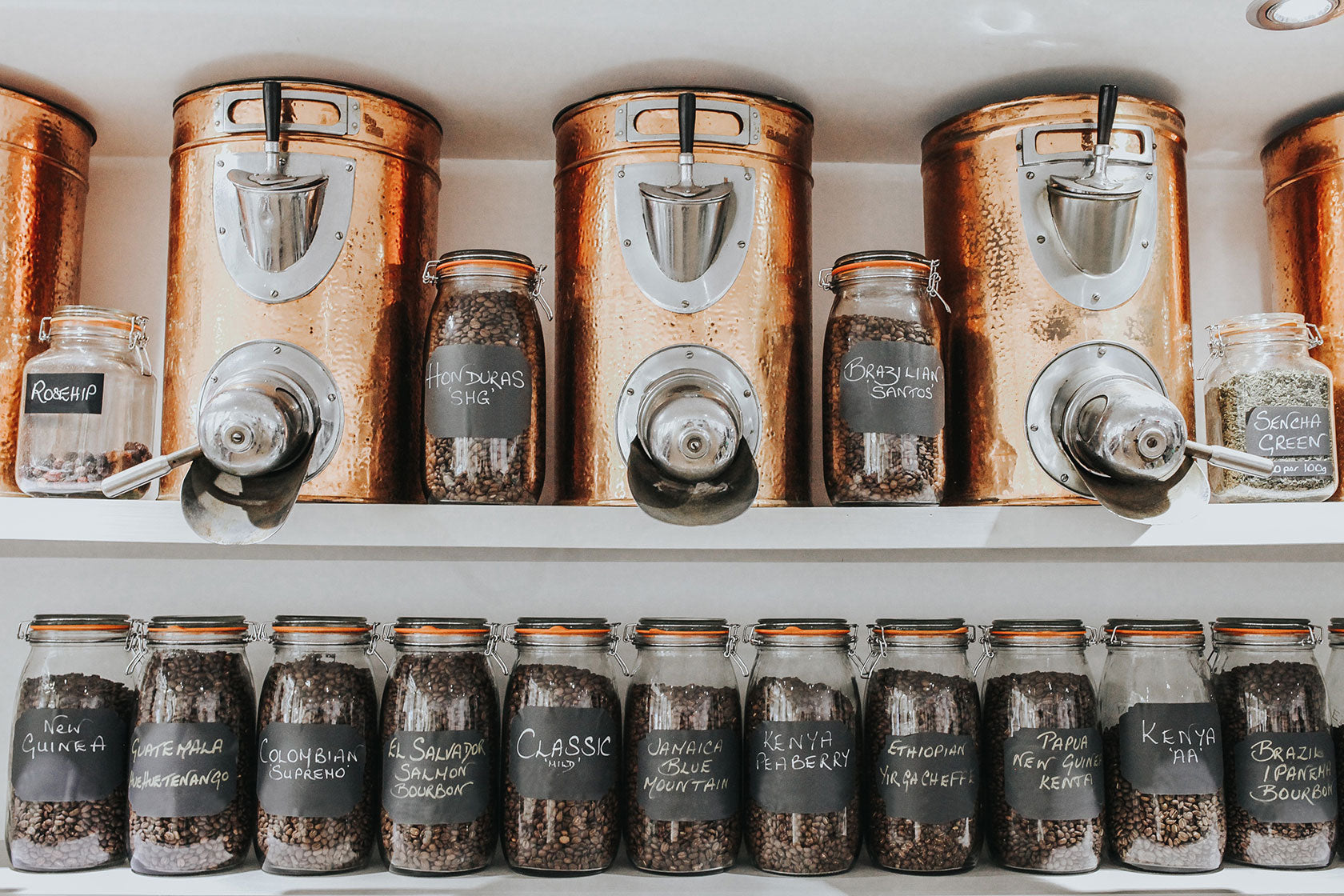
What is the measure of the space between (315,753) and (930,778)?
0.56 m

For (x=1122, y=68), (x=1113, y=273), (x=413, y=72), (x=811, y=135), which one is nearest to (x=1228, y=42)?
(x=1122, y=68)

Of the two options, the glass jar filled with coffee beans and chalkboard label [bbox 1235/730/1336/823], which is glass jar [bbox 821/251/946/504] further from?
the glass jar filled with coffee beans

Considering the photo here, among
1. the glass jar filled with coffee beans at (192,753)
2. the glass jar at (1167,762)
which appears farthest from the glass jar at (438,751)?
the glass jar at (1167,762)

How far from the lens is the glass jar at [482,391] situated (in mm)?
950

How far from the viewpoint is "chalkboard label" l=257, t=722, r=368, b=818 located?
0.94 meters

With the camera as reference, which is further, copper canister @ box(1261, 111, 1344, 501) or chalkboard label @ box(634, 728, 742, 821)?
copper canister @ box(1261, 111, 1344, 501)

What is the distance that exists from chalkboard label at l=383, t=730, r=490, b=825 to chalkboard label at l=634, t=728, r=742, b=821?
152mm

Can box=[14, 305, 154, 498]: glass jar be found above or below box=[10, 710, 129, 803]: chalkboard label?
above

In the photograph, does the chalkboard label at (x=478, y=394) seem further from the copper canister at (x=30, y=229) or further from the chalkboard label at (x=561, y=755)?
the copper canister at (x=30, y=229)

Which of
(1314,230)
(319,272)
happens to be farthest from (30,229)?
(1314,230)

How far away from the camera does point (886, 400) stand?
3.13 feet

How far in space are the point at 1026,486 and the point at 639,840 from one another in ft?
1.60

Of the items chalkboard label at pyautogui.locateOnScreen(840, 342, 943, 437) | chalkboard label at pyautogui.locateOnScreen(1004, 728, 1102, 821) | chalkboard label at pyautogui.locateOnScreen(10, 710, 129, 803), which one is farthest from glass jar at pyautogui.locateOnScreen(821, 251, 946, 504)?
chalkboard label at pyautogui.locateOnScreen(10, 710, 129, 803)

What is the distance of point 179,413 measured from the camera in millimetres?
996
